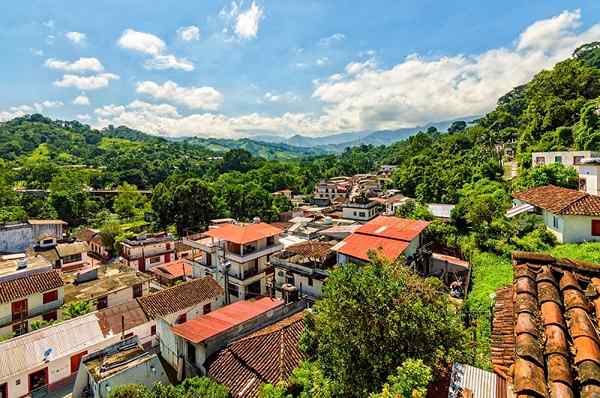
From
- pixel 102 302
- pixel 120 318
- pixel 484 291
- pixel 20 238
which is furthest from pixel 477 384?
→ pixel 20 238

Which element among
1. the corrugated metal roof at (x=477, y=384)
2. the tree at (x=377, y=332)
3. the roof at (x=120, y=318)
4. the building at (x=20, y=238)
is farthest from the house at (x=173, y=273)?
the corrugated metal roof at (x=477, y=384)

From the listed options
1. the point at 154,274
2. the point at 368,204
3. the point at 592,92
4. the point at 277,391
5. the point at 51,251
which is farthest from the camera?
the point at 368,204

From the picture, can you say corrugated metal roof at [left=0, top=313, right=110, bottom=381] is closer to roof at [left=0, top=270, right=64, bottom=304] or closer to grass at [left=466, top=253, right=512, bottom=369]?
roof at [left=0, top=270, right=64, bottom=304]

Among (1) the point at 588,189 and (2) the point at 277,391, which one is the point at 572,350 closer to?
(2) the point at 277,391

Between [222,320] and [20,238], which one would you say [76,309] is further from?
[20,238]

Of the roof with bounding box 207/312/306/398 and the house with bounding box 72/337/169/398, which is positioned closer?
the roof with bounding box 207/312/306/398

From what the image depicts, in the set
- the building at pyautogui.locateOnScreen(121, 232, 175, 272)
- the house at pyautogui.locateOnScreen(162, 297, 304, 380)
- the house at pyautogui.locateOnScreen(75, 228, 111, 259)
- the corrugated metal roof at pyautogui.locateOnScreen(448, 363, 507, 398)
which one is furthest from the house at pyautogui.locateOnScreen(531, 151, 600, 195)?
the house at pyautogui.locateOnScreen(75, 228, 111, 259)

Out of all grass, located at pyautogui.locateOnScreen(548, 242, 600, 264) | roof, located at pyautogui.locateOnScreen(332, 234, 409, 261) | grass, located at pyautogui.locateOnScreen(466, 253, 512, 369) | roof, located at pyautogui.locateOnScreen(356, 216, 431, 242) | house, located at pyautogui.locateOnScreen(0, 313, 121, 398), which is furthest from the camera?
roof, located at pyautogui.locateOnScreen(356, 216, 431, 242)

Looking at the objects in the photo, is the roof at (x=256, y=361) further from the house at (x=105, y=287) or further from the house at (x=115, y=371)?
the house at (x=105, y=287)

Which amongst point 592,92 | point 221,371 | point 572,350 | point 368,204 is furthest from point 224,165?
point 572,350
